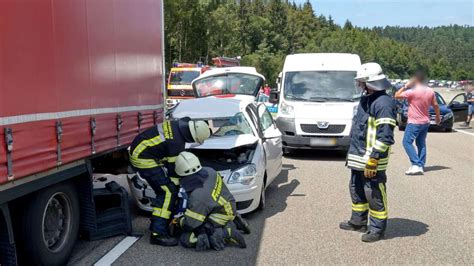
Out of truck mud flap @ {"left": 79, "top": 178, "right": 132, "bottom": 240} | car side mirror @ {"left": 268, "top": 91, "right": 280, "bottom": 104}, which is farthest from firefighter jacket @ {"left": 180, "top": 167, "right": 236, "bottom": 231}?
car side mirror @ {"left": 268, "top": 91, "right": 280, "bottom": 104}

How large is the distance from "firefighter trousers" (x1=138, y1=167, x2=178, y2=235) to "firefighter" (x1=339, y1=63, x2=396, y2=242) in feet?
6.81

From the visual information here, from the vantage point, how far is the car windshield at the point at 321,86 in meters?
12.3

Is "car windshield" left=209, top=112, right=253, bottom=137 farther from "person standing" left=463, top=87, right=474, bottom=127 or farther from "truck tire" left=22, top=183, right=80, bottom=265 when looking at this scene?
"person standing" left=463, top=87, right=474, bottom=127

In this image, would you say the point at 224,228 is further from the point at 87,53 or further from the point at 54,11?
the point at 54,11

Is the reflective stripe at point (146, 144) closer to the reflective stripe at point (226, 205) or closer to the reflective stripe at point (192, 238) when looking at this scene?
the reflective stripe at point (226, 205)

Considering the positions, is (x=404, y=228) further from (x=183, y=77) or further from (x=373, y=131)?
(x=183, y=77)

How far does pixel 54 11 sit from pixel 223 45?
5775cm

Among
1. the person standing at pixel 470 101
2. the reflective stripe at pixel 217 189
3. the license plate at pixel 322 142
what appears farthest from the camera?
the person standing at pixel 470 101

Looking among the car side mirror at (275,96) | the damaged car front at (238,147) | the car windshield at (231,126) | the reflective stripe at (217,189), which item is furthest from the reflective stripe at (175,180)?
the car side mirror at (275,96)

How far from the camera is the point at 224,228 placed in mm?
5609

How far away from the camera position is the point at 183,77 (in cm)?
2439

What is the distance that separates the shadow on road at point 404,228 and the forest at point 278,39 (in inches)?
1353

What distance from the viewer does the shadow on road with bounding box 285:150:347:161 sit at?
12.1 meters

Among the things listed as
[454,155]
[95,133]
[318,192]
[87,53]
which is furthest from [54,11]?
[454,155]
